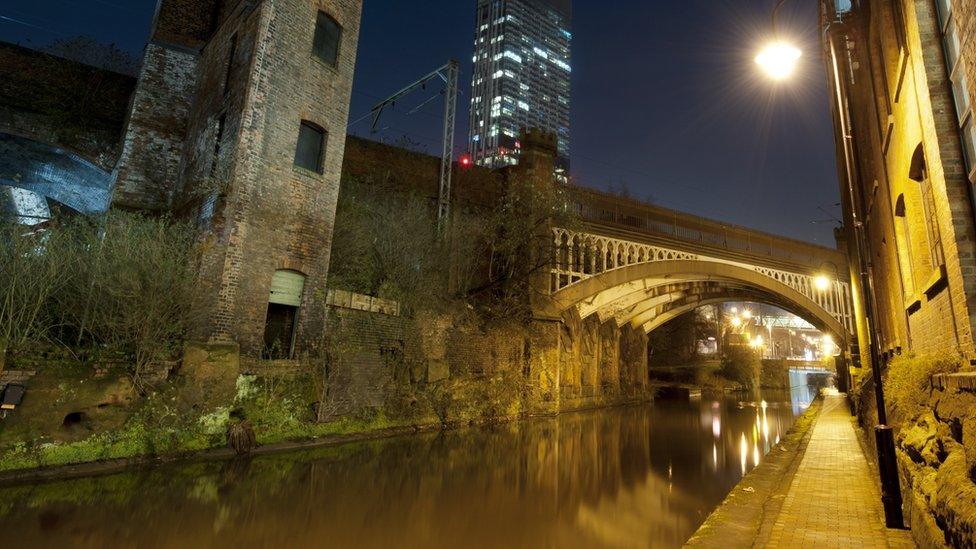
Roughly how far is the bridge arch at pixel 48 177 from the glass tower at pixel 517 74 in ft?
269

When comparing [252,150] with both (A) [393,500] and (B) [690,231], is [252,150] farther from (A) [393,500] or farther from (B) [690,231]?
(B) [690,231]

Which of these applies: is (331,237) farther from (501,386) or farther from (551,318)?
(551,318)

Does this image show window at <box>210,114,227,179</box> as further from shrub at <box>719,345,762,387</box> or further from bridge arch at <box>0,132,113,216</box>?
shrub at <box>719,345,762,387</box>

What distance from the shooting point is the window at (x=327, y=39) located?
13.7m

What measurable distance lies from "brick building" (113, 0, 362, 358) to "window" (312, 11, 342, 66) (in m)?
0.03

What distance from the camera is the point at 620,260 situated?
2372cm

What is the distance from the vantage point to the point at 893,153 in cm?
855

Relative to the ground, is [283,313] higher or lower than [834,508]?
higher

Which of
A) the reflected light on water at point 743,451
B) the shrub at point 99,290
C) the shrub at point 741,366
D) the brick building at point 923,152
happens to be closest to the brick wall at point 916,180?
the brick building at point 923,152

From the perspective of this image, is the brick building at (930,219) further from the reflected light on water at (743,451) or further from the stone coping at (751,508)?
the reflected light on water at (743,451)

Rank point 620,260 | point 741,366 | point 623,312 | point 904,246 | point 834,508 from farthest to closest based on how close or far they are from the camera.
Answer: point 741,366 → point 623,312 → point 620,260 → point 904,246 → point 834,508

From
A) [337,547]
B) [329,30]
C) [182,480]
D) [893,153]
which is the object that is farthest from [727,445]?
[329,30]

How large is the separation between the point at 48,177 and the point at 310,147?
28.9 ft

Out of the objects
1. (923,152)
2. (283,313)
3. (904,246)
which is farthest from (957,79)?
(283,313)
